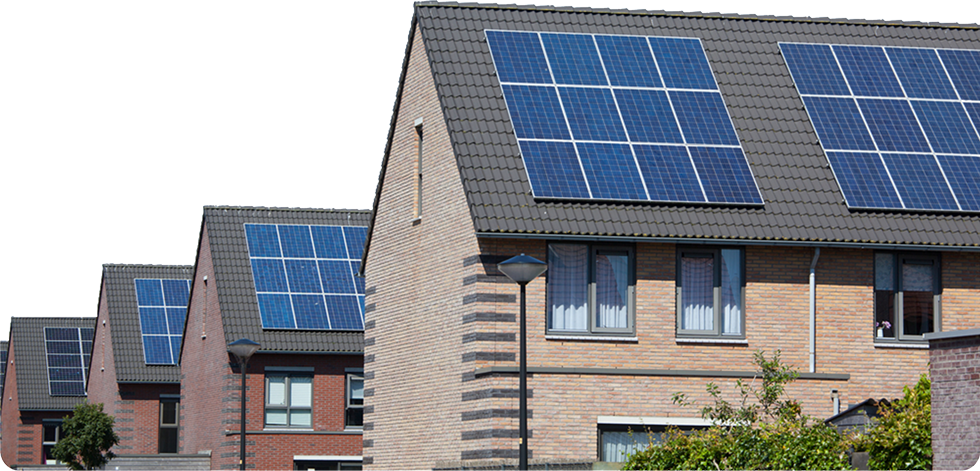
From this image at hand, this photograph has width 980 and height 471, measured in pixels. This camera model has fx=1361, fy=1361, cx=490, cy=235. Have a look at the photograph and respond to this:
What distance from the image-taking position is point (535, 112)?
961 inches

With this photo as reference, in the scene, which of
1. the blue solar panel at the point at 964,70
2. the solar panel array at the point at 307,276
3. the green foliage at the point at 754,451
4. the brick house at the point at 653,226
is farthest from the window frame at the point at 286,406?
the green foliage at the point at 754,451

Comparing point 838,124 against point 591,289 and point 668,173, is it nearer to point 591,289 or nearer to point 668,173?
point 668,173

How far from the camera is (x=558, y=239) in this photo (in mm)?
23000

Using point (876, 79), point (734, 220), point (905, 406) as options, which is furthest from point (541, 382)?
point (876, 79)

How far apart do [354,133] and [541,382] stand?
42510mm

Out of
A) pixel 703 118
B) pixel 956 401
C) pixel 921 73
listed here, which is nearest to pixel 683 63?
pixel 703 118

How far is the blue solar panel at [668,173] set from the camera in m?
23.5

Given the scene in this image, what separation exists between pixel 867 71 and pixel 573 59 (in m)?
5.96

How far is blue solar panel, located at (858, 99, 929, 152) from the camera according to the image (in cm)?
2522

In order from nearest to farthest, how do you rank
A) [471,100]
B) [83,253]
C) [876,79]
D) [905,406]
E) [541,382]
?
1. [905,406]
2. [541,382]
3. [471,100]
4. [876,79]
5. [83,253]

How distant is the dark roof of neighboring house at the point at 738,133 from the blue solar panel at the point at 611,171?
0.21m

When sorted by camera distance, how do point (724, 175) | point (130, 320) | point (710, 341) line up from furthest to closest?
point (130, 320), point (724, 175), point (710, 341)

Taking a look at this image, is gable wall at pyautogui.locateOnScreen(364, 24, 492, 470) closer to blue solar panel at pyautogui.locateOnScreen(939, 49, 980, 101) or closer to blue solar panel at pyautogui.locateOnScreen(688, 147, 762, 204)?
blue solar panel at pyautogui.locateOnScreen(688, 147, 762, 204)

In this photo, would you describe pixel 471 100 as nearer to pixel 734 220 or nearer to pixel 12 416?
pixel 734 220
